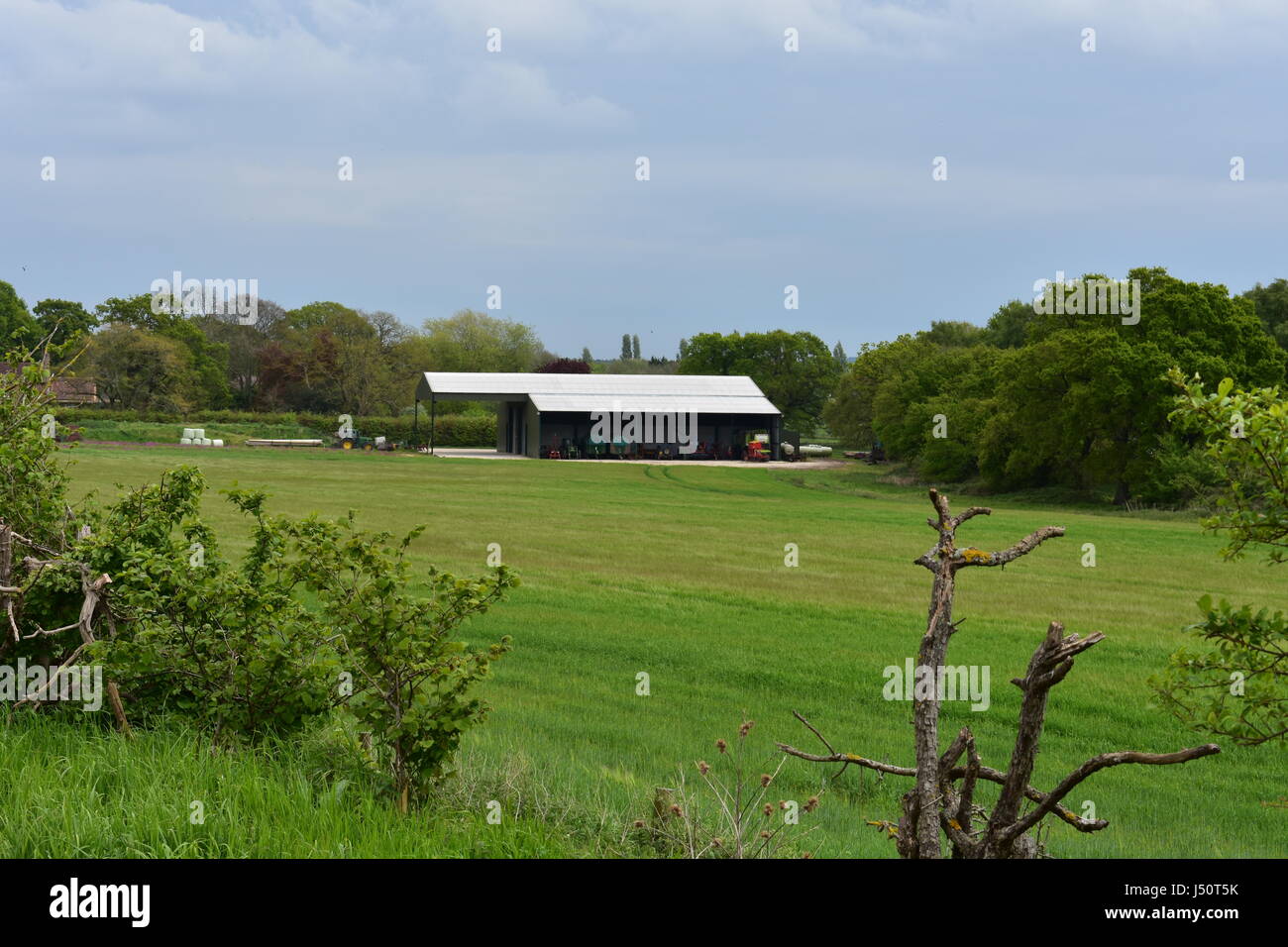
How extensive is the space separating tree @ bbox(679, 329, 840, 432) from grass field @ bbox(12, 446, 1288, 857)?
5810 centimetres

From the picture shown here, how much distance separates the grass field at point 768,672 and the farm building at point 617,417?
36583 mm

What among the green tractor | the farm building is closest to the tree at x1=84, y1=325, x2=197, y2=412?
the green tractor

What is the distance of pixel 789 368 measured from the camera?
295 feet

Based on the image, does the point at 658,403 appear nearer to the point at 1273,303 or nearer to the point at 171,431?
the point at 171,431

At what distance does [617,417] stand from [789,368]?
26075 millimetres

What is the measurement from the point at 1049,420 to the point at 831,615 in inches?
1171

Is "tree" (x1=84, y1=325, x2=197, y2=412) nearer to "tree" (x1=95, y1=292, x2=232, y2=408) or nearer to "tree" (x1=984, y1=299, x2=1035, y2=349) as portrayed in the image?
"tree" (x1=95, y1=292, x2=232, y2=408)

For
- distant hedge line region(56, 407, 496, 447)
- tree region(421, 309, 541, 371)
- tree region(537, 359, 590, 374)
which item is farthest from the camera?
tree region(421, 309, 541, 371)

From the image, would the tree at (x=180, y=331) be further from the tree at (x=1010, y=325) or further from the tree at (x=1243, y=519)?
the tree at (x=1243, y=519)

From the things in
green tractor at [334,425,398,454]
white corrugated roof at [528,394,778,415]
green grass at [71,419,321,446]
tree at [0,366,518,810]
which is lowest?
tree at [0,366,518,810]

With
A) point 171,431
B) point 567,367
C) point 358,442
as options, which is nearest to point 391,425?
point 358,442

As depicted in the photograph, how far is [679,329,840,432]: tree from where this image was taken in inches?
3499
